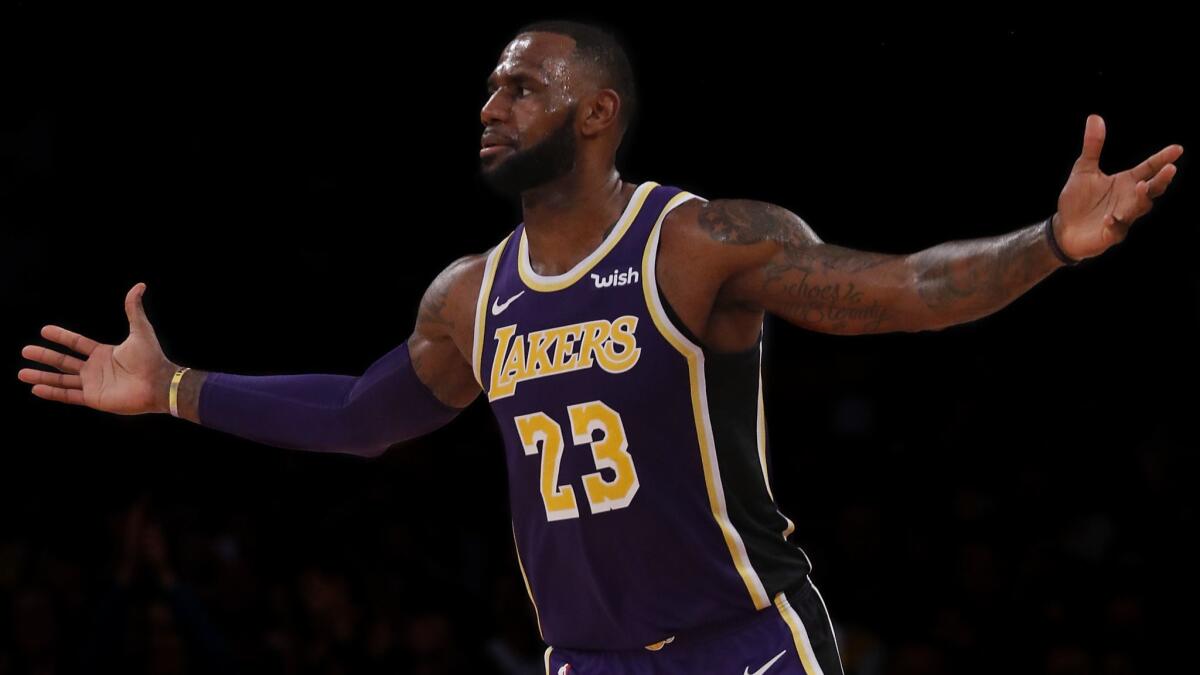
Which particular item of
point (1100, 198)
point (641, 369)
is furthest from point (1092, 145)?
point (641, 369)

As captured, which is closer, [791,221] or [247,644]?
[791,221]

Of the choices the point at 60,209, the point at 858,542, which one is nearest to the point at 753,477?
the point at 858,542

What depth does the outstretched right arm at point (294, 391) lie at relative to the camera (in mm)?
4324

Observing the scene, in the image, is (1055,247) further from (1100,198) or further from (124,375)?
(124,375)

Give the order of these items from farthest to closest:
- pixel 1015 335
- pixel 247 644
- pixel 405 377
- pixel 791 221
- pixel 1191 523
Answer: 1. pixel 1015 335
2. pixel 247 644
3. pixel 1191 523
4. pixel 405 377
5. pixel 791 221

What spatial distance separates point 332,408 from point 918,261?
1.75 meters

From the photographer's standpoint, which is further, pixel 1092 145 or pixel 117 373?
pixel 117 373

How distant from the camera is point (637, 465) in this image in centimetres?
361

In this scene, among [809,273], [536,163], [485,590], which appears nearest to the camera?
[809,273]

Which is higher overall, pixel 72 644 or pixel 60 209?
pixel 60 209

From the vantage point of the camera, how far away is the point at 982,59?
7.08 m

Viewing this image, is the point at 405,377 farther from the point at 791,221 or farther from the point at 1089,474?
the point at 1089,474

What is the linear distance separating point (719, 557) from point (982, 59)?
161 inches

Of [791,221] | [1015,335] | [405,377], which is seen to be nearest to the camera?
[791,221]
